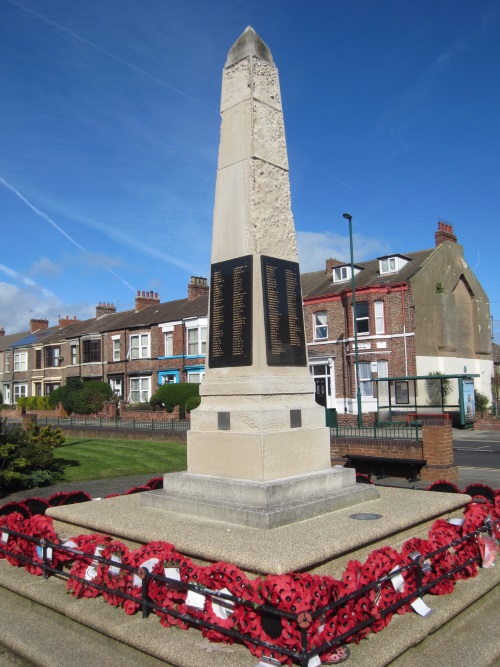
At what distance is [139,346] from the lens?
160ft

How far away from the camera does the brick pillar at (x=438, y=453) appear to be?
14406 millimetres

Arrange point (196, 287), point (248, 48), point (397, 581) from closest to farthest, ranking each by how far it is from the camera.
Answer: point (397, 581)
point (248, 48)
point (196, 287)

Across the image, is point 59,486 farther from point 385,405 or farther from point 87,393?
point 87,393

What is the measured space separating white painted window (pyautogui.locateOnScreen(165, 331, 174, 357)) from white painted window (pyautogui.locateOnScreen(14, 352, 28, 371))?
21563 millimetres

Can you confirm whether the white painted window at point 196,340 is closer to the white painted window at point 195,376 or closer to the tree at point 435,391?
the white painted window at point 195,376

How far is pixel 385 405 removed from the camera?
3312 centimetres

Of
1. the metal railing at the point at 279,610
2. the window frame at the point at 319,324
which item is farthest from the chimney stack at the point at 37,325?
the metal railing at the point at 279,610

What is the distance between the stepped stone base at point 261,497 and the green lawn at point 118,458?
8.29m

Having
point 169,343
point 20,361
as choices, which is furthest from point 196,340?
point 20,361

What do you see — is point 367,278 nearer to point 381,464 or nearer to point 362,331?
point 362,331

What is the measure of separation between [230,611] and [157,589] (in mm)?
782

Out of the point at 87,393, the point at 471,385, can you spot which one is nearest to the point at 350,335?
the point at 471,385

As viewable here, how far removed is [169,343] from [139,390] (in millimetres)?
5164

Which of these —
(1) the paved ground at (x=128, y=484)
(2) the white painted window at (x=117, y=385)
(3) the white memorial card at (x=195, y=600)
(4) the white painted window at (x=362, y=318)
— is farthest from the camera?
(2) the white painted window at (x=117, y=385)
